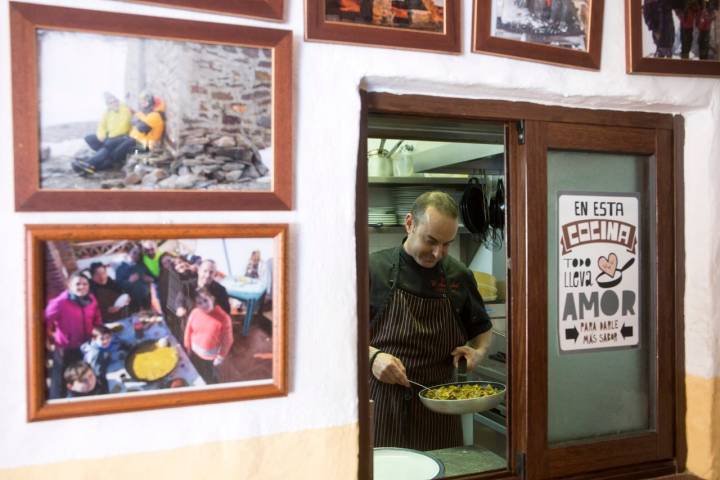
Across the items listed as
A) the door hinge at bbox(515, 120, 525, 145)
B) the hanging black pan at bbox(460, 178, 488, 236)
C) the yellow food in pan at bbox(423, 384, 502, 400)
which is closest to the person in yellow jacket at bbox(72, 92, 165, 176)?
the door hinge at bbox(515, 120, 525, 145)

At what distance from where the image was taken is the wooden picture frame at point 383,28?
1288 mm

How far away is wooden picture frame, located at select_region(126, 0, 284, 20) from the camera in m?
1.18

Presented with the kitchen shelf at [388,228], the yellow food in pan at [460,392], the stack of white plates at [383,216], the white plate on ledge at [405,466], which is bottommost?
the white plate on ledge at [405,466]

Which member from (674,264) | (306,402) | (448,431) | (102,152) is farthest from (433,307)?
(102,152)

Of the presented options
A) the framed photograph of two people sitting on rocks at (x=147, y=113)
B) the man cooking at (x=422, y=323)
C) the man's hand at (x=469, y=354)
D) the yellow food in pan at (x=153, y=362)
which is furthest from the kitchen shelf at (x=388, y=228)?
the yellow food in pan at (x=153, y=362)

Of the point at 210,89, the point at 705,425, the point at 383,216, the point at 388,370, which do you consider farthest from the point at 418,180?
the point at 210,89

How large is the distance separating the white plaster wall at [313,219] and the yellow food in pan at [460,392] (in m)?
1.02

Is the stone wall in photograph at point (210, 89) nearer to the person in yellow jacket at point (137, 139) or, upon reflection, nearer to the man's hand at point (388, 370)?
the person in yellow jacket at point (137, 139)

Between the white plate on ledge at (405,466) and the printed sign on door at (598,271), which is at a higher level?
the printed sign on door at (598,271)

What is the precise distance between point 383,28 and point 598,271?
900mm

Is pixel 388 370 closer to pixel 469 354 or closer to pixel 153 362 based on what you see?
pixel 469 354

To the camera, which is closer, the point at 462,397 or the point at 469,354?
the point at 462,397

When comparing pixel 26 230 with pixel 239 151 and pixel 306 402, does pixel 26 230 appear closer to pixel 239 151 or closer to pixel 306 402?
pixel 239 151

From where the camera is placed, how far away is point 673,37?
5.47ft
